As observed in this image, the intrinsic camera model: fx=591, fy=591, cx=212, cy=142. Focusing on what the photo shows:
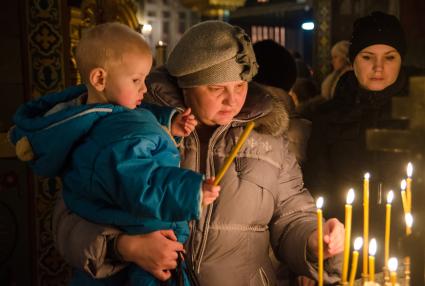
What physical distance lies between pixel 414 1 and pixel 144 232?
4440mm

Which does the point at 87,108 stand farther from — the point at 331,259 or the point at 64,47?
the point at 64,47

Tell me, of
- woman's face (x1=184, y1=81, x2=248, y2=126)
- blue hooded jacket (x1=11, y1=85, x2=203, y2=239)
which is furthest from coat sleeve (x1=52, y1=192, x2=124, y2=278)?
woman's face (x1=184, y1=81, x2=248, y2=126)

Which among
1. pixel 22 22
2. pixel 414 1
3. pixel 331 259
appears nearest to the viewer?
pixel 331 259

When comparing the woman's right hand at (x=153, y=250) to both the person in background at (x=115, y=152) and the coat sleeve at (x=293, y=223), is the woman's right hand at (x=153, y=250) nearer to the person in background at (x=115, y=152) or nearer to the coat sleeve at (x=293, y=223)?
the person in background at (x=115, y=152)

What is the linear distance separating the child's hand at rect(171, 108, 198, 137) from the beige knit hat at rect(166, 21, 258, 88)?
0.53ft

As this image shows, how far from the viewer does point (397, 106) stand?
3.64 ft

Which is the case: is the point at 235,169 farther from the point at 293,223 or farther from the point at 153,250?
the point at 153,250

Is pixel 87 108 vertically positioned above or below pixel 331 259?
above

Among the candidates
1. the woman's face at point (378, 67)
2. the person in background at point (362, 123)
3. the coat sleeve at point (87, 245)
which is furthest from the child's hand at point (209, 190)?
the woman's face at point (378, 67)

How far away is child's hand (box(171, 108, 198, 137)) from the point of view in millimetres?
1946

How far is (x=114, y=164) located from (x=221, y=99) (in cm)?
59

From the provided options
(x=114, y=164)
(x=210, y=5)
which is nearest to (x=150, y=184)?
(x=114, y=164)

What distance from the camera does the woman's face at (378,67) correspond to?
2.73 meters

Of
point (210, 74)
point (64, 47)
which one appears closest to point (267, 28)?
point (64, 47)
